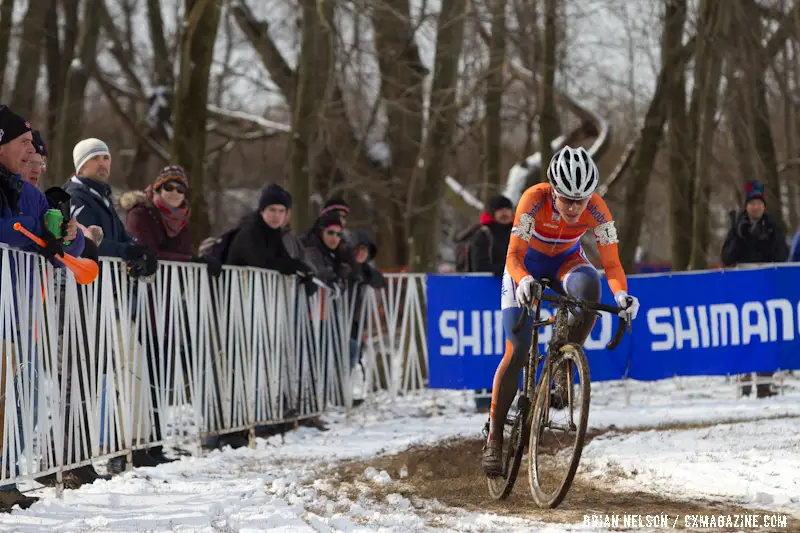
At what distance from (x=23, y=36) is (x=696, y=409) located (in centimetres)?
1429

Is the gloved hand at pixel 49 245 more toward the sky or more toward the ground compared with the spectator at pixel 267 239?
more toward the ground

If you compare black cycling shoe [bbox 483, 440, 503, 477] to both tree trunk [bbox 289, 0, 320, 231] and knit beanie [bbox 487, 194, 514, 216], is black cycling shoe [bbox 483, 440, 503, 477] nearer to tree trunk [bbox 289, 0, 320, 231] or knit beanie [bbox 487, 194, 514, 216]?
knit beanie [bbox 487, 194, 514, 216]

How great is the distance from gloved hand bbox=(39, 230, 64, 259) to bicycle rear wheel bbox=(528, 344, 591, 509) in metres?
2.86

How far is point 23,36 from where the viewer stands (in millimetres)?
19953

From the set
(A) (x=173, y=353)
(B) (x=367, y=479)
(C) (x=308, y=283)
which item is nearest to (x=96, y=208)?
(A) (x=173, y=353)

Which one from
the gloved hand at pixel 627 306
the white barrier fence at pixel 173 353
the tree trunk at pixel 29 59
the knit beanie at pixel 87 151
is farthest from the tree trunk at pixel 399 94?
the gloved hand at pixel 627 306

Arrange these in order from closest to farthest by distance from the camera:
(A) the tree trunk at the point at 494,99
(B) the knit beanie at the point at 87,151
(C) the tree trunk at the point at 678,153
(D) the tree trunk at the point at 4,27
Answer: (B) the knit beanie at the point at 87,151 → (A) the tree trunk at the point at 494,99 → (C) the tree trunk at the point at 678,153 → (D) the tree trunk at the point at 4,27

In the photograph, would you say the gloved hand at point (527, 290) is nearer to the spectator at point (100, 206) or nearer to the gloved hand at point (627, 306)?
the gloved hand at point (627, 306)

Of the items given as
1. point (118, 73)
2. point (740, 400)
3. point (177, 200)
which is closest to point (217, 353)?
point (177, 200)

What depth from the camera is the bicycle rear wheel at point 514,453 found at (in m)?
6.27

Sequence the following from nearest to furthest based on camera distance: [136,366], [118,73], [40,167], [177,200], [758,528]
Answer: [758,528] < [40,167] < [136,366] < [177,200] < [118,73]

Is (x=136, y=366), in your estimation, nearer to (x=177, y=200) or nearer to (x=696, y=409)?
(x=177, y=200)

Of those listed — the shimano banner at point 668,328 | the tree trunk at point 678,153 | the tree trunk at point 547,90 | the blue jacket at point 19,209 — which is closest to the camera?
the blue jacket at point 19,209

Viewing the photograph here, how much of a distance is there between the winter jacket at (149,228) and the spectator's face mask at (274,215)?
1134mm
